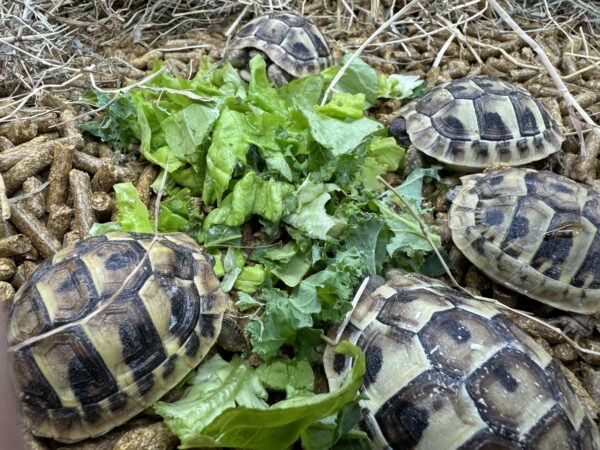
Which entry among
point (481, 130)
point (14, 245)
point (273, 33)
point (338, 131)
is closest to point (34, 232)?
point (14, 245)

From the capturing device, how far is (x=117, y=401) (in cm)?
183

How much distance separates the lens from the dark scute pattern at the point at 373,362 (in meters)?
1.96

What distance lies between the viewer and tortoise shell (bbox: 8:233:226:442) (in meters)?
1.78

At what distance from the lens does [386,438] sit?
187cm

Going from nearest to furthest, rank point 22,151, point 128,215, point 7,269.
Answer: point 7,269 → point 128,215 → point 22,151

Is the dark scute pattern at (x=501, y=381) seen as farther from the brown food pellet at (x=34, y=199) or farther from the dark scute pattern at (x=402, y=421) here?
the brown food pellet at (x=34, y=199)

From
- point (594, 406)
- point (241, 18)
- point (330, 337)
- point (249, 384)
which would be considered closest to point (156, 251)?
point (249, 384)

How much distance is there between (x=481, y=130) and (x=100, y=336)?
2.41m

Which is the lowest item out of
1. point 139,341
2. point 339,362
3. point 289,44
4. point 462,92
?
point 339,362

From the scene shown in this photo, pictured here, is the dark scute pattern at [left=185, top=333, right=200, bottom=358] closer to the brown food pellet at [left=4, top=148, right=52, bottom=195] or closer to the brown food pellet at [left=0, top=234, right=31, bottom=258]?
the brown food pellet at [left=0, top=234, right=31, bottom=258]

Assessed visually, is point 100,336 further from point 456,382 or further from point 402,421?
point 456,382

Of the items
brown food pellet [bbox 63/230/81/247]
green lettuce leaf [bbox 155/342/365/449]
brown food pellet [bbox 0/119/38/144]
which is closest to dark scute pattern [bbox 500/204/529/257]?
green lettuce leaf [bbox 155/342/365/449]

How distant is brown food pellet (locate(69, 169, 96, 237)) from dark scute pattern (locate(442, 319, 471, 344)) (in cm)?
158

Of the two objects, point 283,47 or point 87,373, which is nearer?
point 87,373
